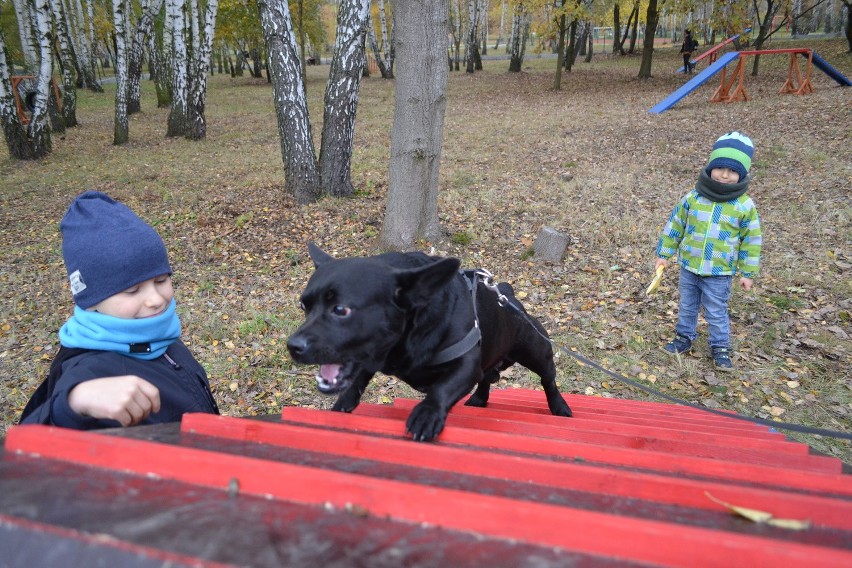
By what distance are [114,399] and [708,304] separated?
5.37 metres

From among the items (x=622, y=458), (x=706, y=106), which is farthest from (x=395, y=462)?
(x=706, y=106)

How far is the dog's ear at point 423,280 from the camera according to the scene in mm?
2340

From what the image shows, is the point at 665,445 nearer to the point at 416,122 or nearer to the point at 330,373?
the point at 330,373

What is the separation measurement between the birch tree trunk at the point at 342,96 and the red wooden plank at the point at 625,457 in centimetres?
847

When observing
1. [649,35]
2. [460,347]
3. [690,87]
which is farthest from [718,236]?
[649,35]

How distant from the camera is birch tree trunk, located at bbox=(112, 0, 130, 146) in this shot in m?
15.9

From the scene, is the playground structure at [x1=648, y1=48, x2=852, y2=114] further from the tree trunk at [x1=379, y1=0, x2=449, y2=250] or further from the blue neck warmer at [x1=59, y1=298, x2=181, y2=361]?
the blue neck warmer at [x1=59, y1=298, x2=181, y2=361]

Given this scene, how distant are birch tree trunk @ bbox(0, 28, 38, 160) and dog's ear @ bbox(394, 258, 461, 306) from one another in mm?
15556

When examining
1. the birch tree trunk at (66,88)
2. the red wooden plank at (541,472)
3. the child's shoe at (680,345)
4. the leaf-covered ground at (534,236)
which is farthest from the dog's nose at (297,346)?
the birch tree trunk at (66,88)

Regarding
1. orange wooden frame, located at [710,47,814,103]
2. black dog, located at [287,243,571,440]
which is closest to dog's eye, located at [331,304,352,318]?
black dog, located at [287,243,571,440]

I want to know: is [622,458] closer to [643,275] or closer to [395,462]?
[395,462]

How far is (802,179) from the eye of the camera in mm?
10242

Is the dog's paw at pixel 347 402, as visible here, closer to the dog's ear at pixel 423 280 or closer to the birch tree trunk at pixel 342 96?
the dog's ear at pixel 423 280

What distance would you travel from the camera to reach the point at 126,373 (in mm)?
2328
